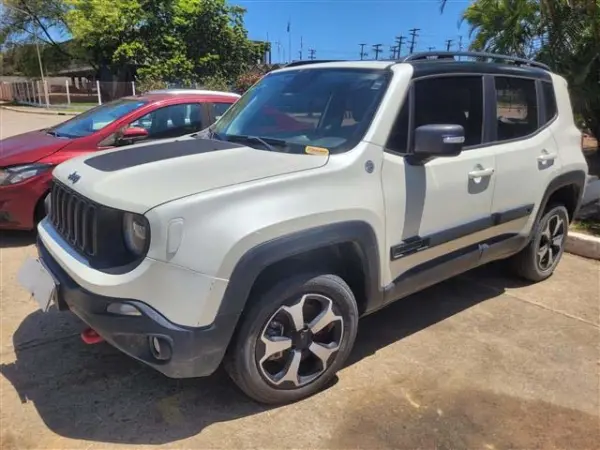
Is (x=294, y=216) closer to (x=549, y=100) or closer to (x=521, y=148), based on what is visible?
(x=521, y=148)

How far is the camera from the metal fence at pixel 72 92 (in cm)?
3058

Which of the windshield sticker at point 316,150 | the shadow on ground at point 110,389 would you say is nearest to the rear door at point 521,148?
the shadow on ground at point 110,389

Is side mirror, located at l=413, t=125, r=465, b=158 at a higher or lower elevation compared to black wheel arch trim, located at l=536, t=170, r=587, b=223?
higher

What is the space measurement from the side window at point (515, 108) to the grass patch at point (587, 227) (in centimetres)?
249

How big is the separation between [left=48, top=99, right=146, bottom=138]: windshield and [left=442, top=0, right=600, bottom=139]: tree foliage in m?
5.87

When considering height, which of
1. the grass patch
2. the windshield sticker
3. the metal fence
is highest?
the windshield sticker

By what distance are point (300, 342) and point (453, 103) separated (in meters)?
1.99

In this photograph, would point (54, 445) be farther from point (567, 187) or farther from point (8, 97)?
point (8, 97)

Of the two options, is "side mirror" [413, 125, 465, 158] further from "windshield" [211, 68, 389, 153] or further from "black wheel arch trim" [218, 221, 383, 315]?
"black wheel arch trim" [218, 221, 383, 315]

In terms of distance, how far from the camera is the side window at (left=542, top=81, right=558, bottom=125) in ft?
15.0

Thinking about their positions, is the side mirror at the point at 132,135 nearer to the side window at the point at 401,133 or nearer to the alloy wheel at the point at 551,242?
the side window at the point at 401,133

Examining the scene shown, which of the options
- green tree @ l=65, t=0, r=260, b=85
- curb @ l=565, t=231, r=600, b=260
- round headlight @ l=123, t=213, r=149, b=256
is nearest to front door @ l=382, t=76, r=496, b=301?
round headlight @ l=123, t=213, r=149, b=256

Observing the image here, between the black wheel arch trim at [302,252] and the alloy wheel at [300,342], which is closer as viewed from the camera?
the black wheel arch trim at [302,252]

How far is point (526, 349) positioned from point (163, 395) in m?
2.46
